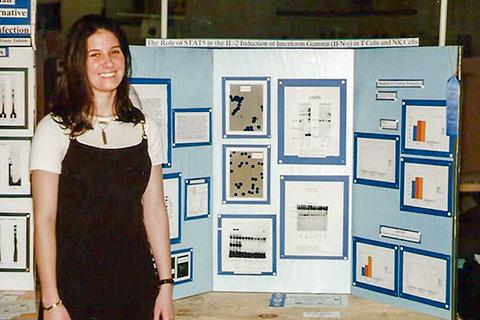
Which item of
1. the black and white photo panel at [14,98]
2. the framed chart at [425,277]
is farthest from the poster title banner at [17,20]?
the framed chart at [425,277]

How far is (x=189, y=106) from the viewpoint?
3.86m

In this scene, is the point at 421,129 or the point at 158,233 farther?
the point at 421,129

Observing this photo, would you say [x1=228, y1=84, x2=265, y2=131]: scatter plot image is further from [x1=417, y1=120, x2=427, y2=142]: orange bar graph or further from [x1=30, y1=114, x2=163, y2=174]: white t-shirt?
[x1=30, y1=114, x2=163, y2=174]: white t-shirt

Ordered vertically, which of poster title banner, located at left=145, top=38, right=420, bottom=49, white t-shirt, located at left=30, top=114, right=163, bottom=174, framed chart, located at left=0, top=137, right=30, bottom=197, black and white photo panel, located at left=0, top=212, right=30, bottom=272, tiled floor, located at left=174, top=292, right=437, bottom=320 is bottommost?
tiled floor, located at left=174, top=292, right=437, bottom=320

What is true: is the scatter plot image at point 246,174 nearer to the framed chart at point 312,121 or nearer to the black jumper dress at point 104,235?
the framed chart at point 312,121

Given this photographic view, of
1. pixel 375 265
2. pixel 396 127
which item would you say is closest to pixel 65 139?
pixel 396 127

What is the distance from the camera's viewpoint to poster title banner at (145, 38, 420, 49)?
3.75 meters

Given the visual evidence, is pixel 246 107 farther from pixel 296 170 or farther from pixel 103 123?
pixel 103 123

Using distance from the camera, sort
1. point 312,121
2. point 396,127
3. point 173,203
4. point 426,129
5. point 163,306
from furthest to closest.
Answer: point 312,121 → point 173,203 → point 396,127 → point 426,129 → point 163,306

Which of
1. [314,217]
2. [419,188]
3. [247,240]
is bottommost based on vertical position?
[247,240]

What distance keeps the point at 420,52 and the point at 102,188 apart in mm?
1629

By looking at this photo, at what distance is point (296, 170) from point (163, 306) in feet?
4.36

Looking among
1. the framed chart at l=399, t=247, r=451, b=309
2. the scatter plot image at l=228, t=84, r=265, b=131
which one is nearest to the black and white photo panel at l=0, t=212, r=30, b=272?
the scatter plot image at l=228, t=84, r=265, b=131

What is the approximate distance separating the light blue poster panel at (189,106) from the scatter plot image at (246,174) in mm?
115
